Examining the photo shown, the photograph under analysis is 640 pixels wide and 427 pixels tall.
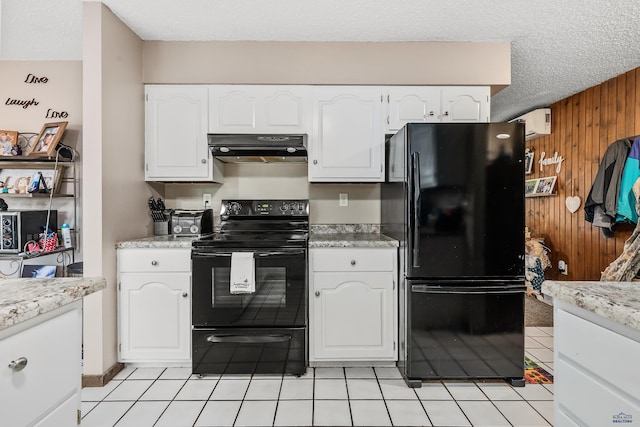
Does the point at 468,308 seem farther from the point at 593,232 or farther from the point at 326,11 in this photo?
the point at 593,232

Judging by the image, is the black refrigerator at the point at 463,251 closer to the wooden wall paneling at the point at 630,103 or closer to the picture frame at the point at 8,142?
the wooden wall paneling at the point at 630,103

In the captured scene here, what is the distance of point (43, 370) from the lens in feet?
2.88

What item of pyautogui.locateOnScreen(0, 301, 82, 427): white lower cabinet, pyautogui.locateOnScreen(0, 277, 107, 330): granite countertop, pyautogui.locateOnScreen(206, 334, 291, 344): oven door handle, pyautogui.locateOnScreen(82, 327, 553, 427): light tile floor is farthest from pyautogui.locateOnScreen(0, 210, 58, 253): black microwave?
pyautogui.locateOnScreen(0, 301, 82, 427): white lower cabinet

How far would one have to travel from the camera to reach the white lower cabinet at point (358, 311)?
2391 millimetres

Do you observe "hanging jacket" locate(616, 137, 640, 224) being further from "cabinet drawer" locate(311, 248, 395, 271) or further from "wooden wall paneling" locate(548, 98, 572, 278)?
"cabinet drawer" locate(311, 248, 395, 271)

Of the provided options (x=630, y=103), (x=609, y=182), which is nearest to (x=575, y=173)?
(x=609, y=182)

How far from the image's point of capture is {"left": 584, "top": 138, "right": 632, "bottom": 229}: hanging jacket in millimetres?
3174

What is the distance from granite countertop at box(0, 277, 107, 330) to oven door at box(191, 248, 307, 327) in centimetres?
126

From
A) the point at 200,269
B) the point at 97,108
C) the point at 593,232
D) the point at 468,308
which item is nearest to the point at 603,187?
the point at 593,232

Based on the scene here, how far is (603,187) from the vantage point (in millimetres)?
3297

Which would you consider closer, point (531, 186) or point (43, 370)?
point (43, 370)

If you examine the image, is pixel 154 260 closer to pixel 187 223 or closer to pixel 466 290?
pixel 187 223

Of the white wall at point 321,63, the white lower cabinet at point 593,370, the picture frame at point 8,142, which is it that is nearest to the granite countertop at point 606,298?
the white lower cabinet at point 593,370

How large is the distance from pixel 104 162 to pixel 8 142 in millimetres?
1250
